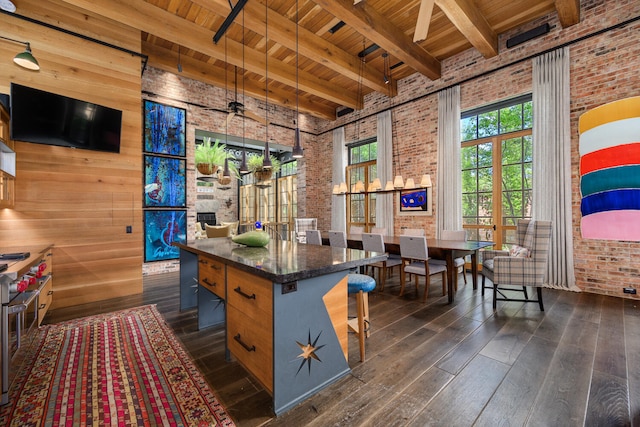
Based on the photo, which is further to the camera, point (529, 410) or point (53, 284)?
point (53, 284)

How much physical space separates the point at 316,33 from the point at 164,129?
3.43 metres

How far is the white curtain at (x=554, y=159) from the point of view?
3.99 m

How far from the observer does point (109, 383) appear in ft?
6.10

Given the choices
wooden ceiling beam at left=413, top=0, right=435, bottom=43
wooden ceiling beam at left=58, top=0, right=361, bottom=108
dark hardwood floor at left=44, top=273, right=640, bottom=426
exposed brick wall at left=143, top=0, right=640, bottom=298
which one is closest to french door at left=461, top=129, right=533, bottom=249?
exposed brick wall at left=143, top=0, right=640, bottom=298

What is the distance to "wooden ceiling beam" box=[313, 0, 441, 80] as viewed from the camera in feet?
11.6

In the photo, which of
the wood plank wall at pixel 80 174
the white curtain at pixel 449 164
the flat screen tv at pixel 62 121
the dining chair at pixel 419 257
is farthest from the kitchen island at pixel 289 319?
the white curtain at pixel 449 164

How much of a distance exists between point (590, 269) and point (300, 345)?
4.56m

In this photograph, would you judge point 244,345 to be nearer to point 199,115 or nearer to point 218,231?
point 218,231

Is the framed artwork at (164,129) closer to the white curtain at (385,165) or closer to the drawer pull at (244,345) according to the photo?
the white curtain at (385,165)

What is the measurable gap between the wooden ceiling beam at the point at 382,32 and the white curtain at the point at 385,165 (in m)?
1.34

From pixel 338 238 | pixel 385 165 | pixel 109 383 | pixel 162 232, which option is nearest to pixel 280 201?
pixel 385 165

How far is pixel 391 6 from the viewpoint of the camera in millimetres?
4020

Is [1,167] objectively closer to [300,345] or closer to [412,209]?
[300,345]

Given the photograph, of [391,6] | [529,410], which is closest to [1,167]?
[529,410]
